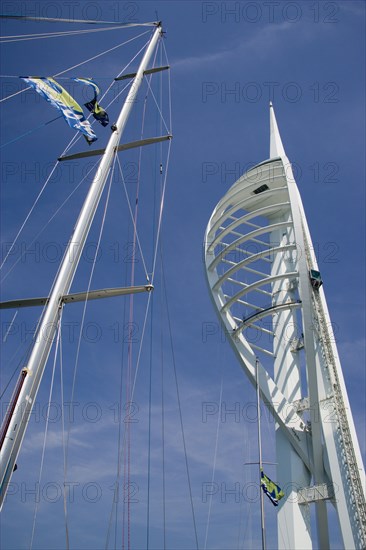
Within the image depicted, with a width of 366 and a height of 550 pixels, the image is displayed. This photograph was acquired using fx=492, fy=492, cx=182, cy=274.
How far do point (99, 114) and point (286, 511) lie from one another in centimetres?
2041

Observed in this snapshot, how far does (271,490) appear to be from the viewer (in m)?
22.2

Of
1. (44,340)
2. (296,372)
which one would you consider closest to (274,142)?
(296,372)

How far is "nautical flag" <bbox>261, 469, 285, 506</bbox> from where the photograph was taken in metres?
22.0

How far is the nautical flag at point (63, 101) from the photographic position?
1095cm

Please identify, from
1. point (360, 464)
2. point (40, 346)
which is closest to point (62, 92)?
point (40, 346)

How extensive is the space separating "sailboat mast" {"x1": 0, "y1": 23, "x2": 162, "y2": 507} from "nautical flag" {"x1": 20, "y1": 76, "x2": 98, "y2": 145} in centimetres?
83

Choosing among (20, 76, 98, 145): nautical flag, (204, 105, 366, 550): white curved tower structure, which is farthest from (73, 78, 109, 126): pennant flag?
(204, 105, 366, 550): white curved tower structure

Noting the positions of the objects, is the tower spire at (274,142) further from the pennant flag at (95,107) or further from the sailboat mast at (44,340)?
the sailboat mast at (44,340)

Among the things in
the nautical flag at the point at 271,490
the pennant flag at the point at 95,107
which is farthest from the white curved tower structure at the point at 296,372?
the pennant flag at the point at 95,107

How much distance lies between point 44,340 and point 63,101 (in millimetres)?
6101

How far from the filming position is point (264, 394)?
85.2 feet

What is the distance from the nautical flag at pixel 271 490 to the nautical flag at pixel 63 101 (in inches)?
689

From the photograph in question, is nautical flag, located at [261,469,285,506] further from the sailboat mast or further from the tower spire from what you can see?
the tower spire

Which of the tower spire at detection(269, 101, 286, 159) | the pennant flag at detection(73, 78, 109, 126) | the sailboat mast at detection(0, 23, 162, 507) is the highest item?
the tower spire at detection(269, 101, 286, 159)
